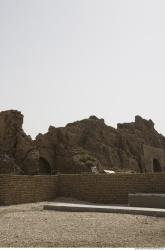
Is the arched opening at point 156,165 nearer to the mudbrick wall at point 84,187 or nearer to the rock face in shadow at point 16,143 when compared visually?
the rock face in shadow at point 16,143

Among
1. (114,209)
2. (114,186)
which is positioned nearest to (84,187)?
(114,186)

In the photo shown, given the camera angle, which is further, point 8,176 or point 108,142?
point 108,142

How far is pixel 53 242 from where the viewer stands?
19.3ft

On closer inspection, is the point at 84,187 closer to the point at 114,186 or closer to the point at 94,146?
the point at 114,186

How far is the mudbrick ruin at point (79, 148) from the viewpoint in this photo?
89.6 feet

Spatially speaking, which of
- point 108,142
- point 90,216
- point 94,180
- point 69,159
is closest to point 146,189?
point 94,180

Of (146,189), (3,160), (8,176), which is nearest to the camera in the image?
(8,176)

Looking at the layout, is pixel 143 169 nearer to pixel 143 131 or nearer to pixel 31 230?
pixel 143 131

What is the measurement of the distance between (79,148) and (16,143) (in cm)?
685

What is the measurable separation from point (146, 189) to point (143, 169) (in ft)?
87.7

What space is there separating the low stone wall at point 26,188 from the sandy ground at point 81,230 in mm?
2647

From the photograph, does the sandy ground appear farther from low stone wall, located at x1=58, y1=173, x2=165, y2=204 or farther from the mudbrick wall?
low stone wall, located at x1=58, y1=173, x2=165, y2=204

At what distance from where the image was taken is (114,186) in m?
13.8

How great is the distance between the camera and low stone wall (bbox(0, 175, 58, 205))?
12.5 m
